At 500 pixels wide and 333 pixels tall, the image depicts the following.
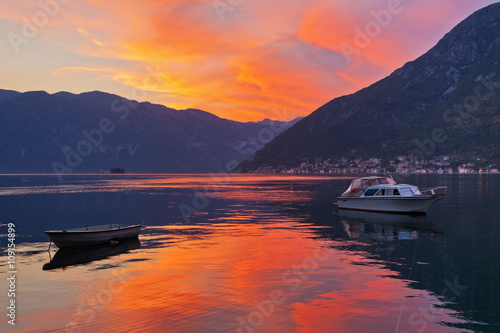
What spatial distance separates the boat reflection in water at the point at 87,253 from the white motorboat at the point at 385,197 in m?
34.0

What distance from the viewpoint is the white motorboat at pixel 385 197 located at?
54719mm

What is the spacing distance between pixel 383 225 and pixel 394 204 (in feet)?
30.6

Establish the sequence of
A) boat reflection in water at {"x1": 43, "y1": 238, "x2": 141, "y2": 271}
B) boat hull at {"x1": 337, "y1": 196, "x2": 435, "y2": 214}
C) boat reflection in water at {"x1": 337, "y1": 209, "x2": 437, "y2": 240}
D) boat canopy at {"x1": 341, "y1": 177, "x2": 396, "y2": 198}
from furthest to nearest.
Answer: boat canopy at {"x1": 341, "y1": 177, "x2": 396, "y2": 198}
boat hull at {"x1": 337, "y1": 196, "x2": 435, "y2": 214}
boat reflection in water at {"x1": 337, "y1": 209, "x2": 437, "y2": 240}
boat reflection in water at {"x1": 43, "y1": 238, "x2": 141, "y2": 271}

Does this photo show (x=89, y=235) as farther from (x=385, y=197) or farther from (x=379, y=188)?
(x=379, y=188)

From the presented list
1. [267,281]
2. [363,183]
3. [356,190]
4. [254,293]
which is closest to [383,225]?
[356,190]

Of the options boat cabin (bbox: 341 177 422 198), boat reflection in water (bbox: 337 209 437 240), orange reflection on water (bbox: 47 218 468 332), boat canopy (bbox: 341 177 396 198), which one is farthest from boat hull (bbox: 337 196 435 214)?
orange reflection on water (bbox: 47 218 468 332)

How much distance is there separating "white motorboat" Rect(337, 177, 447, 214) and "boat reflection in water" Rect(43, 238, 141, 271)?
112ft

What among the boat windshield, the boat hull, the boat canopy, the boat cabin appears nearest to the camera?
the boat hull

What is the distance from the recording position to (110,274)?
26.1 meters

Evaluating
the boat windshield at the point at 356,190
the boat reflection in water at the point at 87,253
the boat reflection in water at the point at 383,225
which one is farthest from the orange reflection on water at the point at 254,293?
the boat windshield at the point at 356,190

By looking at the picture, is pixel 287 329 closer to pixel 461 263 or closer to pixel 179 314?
pixel 179 314

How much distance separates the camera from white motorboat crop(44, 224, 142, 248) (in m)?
34.4

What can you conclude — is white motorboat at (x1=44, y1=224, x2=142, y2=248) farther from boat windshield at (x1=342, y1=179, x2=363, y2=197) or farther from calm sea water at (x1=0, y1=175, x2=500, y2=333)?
boat windshield at (x1=342, y1=179, x2=363, y2=197)

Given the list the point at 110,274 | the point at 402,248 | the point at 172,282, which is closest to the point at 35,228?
the point at 110,274
